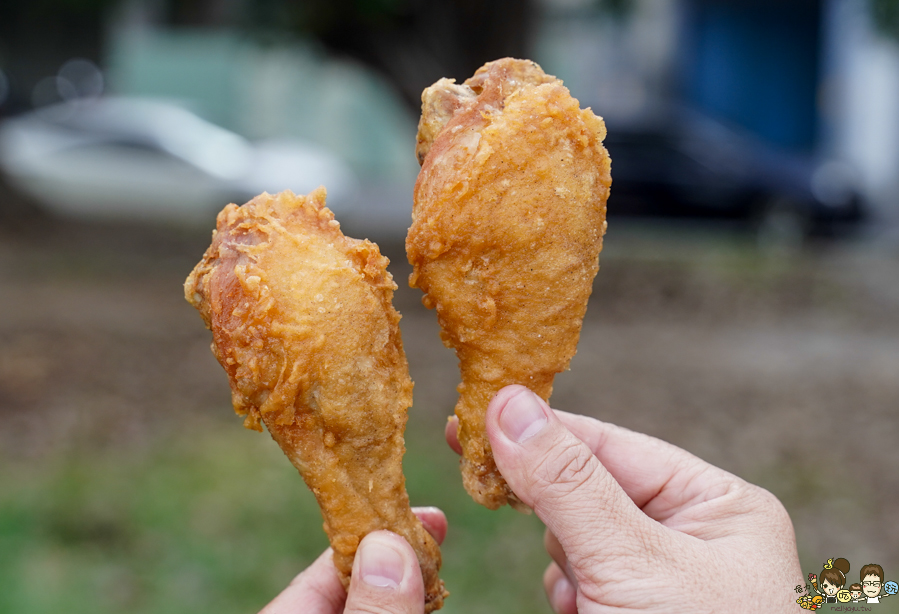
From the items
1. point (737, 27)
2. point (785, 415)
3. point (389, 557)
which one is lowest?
point (389, 557)

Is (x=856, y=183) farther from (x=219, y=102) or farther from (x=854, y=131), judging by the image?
(x=219, y=102)

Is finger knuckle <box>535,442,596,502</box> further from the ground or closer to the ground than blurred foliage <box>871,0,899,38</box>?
closer to the ground

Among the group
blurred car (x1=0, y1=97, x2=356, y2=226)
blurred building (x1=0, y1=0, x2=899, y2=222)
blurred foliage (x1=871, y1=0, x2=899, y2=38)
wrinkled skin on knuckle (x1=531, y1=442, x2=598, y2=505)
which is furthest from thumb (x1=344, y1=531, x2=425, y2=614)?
blurred building (x1=0, y1=0, x2=899, y2=222)

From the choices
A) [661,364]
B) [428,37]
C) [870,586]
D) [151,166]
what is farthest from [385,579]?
[151,166]

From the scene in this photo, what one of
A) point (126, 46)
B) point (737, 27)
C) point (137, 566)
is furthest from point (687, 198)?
point (126, 46)

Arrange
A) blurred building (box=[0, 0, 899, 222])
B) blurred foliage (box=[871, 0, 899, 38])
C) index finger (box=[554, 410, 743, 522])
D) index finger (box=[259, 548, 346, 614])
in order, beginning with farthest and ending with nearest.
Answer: blurred building (box=[0, 0, 899, 222]) → blurred foliage (box=[871, 0, 899, 38]) → index finger (box=[259, 548, 346, 614]) → index finger (box=[554, 410, 743, 522])

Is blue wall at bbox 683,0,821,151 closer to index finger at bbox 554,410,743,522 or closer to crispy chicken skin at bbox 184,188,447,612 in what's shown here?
index finger at bbox 554,410,743,522

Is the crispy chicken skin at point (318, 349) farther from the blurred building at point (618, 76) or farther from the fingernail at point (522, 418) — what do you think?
the blurred building at point (618, 76)
